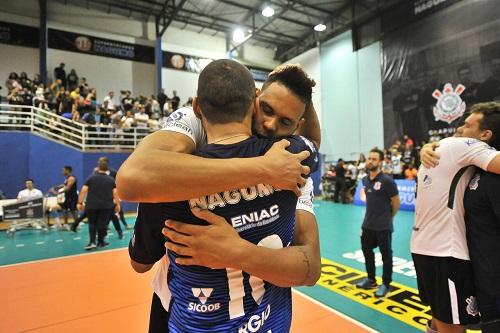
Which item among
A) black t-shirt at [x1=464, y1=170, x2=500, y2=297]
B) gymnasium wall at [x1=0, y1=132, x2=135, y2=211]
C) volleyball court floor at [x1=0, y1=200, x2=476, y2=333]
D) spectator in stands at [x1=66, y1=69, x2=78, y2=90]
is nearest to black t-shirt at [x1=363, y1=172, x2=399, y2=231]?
volleyball court floor at [x1=0, y1=200, x2=476, y2=333]

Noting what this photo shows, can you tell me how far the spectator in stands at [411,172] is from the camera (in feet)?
36.9

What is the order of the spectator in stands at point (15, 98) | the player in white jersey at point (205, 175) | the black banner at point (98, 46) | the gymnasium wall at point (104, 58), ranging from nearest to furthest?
the player in white jersey at point (205, 175), the spectator in stands at point (15, 98), the gymnasium wall at point (104, 58), the black banner at point (98, 46)

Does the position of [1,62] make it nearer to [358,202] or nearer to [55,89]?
[55,89]

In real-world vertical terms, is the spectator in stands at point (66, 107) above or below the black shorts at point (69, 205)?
above

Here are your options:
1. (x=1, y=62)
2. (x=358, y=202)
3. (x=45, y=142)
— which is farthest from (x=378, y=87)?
(x=1, y=62)

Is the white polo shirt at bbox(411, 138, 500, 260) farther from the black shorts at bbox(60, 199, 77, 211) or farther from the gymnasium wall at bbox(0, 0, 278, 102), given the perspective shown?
the gymnasium wall at bbox(0, 0, 278, 102)

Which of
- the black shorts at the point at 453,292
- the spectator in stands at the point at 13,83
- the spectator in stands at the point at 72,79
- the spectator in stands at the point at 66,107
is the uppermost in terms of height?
the spectator in stands at the point at 72,79

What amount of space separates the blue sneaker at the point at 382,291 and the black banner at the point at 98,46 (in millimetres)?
17129

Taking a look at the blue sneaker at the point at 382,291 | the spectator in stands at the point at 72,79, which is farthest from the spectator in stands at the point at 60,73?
the blue sneaker at the point at 382,291

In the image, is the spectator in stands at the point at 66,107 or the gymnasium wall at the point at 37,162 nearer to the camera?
the gymnasium wall at the point at 37,162

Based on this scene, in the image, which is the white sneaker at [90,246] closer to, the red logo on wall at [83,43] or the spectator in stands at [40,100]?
the spectator in stands at [40,100]

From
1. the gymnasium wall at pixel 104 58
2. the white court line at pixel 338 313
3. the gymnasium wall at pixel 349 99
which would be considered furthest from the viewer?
the gymnasium wall at pixel 349 99

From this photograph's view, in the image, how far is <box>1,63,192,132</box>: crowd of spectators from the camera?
479 inches

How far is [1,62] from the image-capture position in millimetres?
13992
